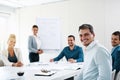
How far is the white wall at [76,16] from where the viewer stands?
4.93 metres

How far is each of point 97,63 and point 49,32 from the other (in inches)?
152

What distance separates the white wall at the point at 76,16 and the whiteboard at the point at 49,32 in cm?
13

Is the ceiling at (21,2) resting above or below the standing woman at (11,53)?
above

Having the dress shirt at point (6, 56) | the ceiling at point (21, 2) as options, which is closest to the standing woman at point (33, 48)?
the dress shirt at point (6, 56)

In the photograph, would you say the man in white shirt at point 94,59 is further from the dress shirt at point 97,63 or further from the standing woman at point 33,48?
the standing woman at point 33,48

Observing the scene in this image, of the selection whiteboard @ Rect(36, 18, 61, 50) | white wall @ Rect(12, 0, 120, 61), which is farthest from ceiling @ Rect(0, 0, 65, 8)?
whiteboard @ Rect(36, 18, 61, 50)

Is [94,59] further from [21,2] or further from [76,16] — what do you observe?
[21,2]

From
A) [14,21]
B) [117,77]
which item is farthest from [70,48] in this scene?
[14,21]

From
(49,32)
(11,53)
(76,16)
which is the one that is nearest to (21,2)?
(49,32)

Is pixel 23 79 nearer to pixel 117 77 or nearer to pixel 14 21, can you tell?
pixel 117 77

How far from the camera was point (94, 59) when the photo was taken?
207 cm

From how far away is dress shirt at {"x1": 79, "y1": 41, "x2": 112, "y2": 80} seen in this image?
194 cm

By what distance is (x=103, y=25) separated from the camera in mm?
5027

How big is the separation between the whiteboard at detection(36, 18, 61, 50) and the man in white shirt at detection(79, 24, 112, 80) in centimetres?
345
